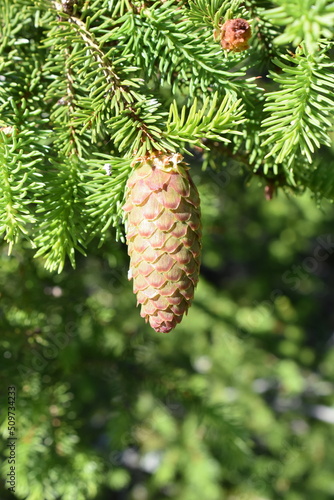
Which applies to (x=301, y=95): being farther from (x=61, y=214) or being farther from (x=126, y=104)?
(x=61, y=214)

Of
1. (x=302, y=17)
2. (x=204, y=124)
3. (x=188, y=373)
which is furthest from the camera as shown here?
(x=188, y=373)

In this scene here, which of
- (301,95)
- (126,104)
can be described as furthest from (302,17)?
(126,104)

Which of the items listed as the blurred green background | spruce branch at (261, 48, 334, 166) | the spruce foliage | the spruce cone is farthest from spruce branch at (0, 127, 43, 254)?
the blurred green background

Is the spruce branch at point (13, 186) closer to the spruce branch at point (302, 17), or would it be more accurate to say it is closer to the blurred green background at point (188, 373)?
the spruce branch at point (302, 17)

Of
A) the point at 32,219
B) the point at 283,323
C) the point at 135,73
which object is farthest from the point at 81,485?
the point at 283,323

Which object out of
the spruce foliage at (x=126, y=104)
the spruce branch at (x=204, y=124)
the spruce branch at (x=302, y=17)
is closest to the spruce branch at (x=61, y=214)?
the spruce foliage at (x=126, y=104)

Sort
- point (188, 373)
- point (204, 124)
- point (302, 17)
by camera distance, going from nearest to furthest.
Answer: point (302, 17), point (204, 124), point (188, 373)

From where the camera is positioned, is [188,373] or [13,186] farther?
[188,373]
